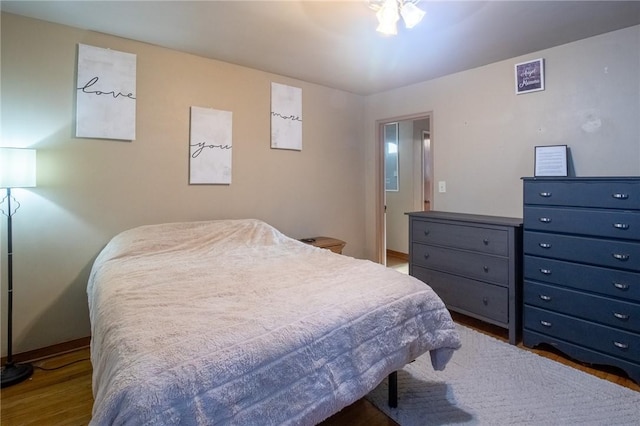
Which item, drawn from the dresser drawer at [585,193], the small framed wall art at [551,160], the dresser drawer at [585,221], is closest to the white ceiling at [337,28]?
the small framed wall art at [551,160]

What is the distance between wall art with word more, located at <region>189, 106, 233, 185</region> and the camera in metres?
3.05

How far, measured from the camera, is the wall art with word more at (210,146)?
3.05 m

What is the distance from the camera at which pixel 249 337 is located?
1226mm

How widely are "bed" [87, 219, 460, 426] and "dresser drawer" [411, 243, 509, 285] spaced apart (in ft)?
3.73

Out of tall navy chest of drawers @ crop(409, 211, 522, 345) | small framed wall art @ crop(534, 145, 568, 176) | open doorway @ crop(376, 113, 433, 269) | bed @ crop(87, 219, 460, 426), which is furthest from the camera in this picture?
open doorway @ crop(376, 113, 433, 269)

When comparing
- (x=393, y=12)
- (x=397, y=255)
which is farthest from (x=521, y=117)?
(x=397, y=255)

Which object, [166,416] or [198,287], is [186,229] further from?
[166,416]

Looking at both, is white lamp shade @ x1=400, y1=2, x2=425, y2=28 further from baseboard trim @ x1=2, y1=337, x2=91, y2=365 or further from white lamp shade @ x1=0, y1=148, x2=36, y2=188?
baseboard trim @ x1=2, y1=337, x2=91, y2=365

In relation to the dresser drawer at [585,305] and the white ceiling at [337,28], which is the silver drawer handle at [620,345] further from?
the white ceiling at [337,28]

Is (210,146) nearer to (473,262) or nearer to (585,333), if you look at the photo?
(473,262)

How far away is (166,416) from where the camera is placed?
96cm

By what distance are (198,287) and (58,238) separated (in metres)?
1.52

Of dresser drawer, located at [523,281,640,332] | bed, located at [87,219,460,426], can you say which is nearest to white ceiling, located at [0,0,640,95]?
bed, located at [87,219,460,426]

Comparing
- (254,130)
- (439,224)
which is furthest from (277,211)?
(439,224)
